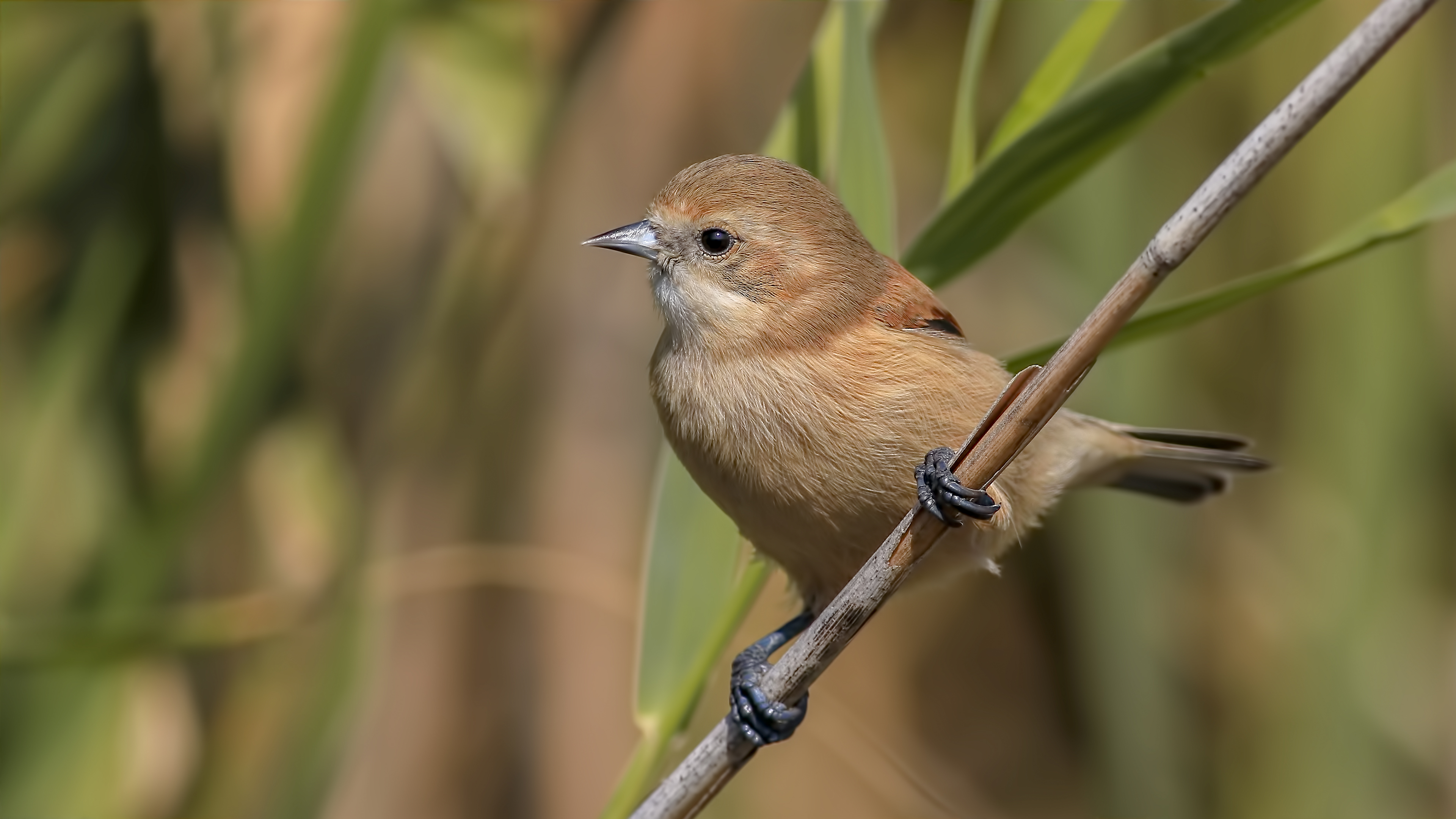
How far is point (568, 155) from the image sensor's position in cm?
326

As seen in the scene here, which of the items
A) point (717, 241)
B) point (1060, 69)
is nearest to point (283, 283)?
point (717, 241)

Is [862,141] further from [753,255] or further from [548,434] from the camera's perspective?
[548,434]

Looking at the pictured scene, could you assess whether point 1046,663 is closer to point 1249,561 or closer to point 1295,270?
point 1249,561

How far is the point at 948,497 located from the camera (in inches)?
65.2

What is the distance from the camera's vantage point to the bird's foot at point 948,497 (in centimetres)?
162

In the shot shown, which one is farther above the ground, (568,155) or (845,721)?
(568,155)

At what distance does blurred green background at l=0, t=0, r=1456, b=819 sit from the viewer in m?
2.58

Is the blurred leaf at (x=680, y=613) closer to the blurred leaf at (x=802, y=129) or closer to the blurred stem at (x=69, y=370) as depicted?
the blurred leaf at (x=802, y=129)

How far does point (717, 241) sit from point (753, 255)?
0.06 metres

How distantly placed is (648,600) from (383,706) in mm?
1687

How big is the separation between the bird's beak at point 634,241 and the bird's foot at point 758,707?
25.7 inches

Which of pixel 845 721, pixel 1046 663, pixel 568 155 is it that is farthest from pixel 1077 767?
pixel 568 155

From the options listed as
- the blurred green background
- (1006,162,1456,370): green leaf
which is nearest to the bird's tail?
the blurred green background

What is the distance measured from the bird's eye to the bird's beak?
0.08 meters
